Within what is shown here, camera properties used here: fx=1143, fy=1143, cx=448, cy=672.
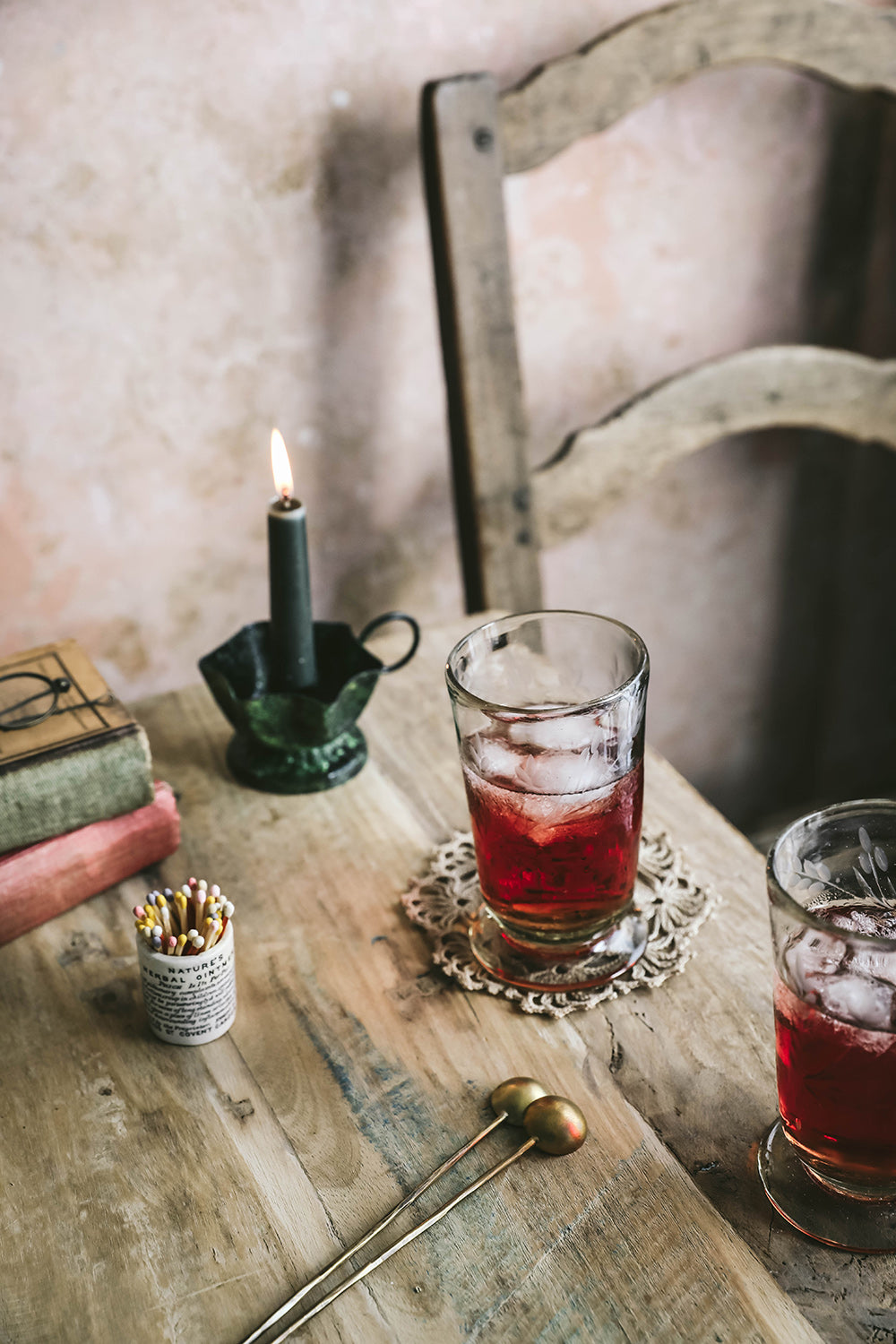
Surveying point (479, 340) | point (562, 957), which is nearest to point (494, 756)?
point (562, 957)

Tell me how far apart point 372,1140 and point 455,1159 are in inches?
1.9

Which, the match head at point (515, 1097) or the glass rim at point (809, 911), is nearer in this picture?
the glass rim at point (809, 911)

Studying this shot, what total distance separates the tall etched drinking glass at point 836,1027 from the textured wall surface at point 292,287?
31.7 inches

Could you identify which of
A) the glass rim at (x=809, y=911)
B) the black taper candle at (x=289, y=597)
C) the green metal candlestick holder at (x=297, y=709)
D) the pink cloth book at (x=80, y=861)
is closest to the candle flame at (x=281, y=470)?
the black taper candle at (x=289, y=597)

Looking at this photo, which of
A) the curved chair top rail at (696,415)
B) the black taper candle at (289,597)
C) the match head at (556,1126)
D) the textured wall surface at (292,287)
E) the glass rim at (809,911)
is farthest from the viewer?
the curved chair top rail at (696,415)

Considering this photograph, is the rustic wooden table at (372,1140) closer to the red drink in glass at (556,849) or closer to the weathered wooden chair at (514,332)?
the red drink in glass at (556,849)

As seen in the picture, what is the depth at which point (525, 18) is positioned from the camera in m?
1.14

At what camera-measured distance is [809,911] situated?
1.73ft

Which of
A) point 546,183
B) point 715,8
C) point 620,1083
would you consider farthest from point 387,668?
point 715,8

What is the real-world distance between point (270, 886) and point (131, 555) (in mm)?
527

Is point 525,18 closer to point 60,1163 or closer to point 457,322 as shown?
point 457,322

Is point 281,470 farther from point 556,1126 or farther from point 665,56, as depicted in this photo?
point 665,56

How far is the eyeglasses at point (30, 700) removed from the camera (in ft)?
2.59

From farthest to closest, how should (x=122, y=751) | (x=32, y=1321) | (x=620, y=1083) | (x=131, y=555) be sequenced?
(x=131, y=555) → (x=122, y=751) → (x=620, y=1083) → (x=32, y=1321)
